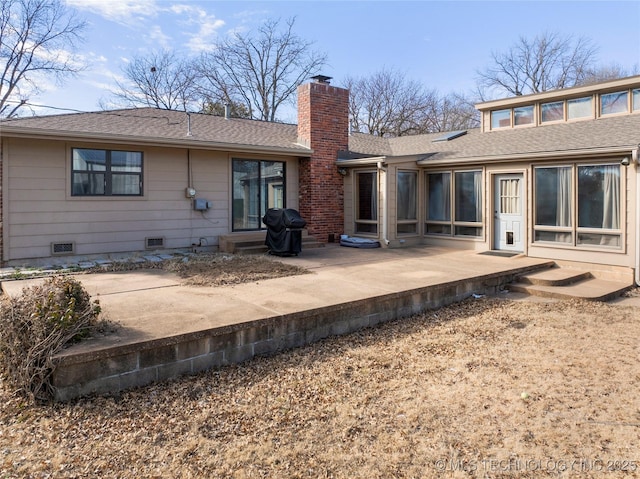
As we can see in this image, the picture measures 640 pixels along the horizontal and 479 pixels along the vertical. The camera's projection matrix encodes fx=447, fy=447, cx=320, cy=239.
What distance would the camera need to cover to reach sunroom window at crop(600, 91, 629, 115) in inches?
406

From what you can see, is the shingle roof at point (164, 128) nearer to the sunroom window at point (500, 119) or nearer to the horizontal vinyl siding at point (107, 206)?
the horizontal vinyl siding at point (107, 206)

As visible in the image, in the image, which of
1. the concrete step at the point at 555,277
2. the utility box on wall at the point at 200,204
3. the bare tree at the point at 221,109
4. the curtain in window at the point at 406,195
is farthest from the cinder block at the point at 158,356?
the bare tree at the point at 221,109

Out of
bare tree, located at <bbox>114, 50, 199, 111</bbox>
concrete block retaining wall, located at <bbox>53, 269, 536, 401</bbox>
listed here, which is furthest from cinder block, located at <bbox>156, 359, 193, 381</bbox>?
bare tree, located at <bbox>114, 50, 199, 111</bbox>

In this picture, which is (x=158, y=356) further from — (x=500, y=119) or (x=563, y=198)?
(x=500, y=119)

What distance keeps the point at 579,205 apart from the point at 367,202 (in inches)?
190

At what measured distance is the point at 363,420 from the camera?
3131 millimetres

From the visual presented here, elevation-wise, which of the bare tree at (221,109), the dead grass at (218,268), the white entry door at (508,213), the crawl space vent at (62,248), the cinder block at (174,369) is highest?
the bare tree at (221,109)

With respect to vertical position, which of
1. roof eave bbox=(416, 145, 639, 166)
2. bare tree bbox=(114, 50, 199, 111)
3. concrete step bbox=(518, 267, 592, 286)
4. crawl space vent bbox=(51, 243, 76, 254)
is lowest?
concrete step bbox=(518, 267, 592, 286)

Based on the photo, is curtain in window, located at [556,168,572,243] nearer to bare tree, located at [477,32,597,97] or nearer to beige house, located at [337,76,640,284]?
beige house, located at [337,76,640,284]

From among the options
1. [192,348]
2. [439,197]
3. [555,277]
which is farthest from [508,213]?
[192,348]

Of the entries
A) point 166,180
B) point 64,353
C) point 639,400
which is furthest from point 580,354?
point 166,180

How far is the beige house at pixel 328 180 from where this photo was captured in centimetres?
805

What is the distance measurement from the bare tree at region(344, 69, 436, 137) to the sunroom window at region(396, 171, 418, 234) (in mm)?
16280

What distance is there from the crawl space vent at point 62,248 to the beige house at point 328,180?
0.06 feet
